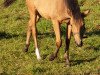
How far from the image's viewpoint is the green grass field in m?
8.75

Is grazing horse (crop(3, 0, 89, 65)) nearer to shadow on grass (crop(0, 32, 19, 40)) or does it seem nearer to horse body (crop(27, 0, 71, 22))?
horse body (crop(27, 0, 71, 22))

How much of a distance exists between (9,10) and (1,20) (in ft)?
4.82

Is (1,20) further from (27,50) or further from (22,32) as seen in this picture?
(27,50)

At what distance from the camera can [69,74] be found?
332 inches

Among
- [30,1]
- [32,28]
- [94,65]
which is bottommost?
[94,65]

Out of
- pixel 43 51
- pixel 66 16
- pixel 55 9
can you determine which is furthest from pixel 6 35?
Answer: pixel 66 16

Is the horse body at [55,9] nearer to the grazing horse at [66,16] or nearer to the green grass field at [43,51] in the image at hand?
the grazing horse at [66,16]

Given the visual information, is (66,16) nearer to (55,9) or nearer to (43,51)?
Result: (55,9)

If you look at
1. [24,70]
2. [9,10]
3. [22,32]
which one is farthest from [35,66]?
[9,10]

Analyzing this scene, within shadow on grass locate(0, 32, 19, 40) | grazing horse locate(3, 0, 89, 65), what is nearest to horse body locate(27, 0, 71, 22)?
grazing horse locate(3, 0, 89, 65)

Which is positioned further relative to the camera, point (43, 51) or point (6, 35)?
point (6, 35)

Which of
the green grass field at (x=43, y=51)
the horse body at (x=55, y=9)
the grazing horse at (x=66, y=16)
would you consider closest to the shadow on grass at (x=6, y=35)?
the green grass field at (x=43, y=51)

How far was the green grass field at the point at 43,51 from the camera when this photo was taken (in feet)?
28.7

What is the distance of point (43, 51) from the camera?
1016 cm
